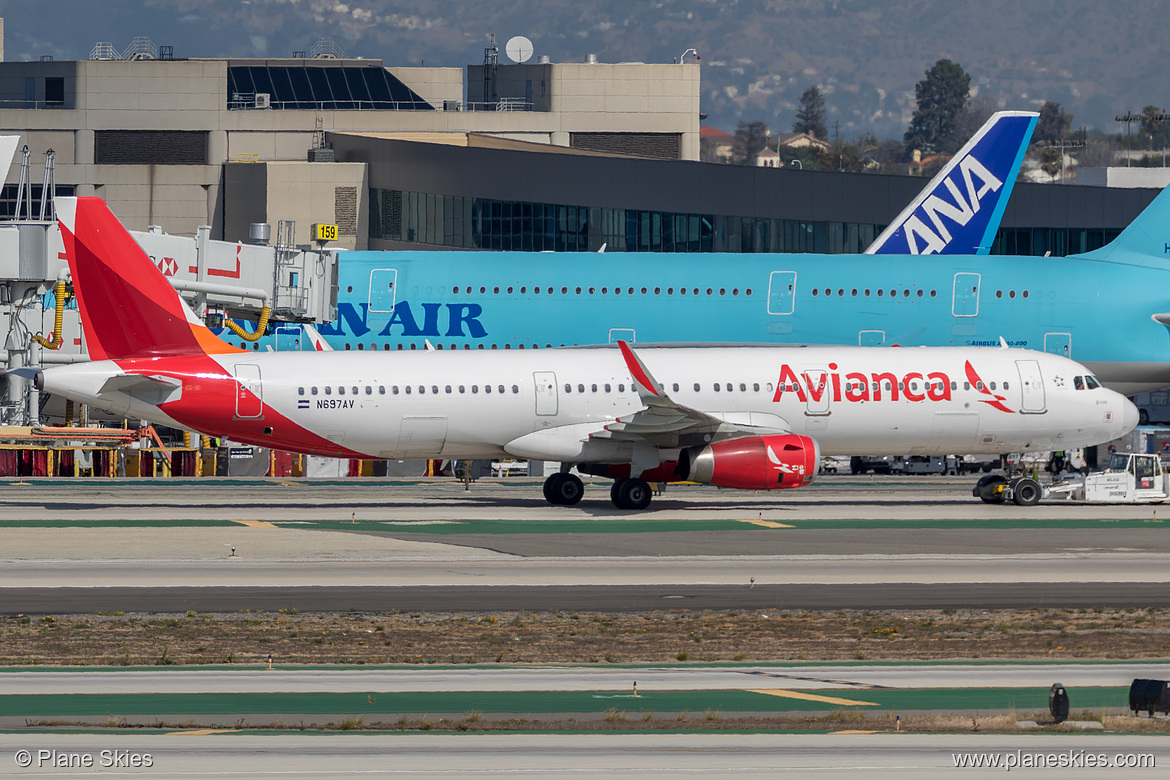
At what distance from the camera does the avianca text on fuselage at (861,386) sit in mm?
39000

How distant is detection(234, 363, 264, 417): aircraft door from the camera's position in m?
37.3

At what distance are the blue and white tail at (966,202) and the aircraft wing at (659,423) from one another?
66.7 ft

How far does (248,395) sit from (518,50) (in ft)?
302

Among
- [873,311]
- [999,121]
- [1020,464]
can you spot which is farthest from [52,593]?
[999,121]

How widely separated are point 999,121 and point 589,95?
185 ft

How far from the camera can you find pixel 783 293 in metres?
51.8

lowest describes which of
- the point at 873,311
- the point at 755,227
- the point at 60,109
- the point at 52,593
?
the point at 52,593

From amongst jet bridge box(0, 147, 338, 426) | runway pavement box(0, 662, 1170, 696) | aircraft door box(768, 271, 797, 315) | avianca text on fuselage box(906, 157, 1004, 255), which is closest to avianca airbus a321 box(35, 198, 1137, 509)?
jet bridge box(0, 147, 338, 426)

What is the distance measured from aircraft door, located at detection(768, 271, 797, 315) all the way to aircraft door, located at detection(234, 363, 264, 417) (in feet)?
65.2

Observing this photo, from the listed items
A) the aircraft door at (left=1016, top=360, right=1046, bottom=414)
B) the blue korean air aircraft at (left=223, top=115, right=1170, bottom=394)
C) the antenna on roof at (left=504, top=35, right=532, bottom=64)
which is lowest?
the aircraft door at (left=1016, top=360, right=1046, bottom=414)

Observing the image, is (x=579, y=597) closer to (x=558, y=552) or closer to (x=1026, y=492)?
(x=558, y=552)

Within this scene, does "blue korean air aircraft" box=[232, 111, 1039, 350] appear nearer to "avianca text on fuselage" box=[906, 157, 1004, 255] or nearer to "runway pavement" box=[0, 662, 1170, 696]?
"avianca text on fuselage" box=[906, 157, 1004, 255]

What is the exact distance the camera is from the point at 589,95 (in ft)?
376
